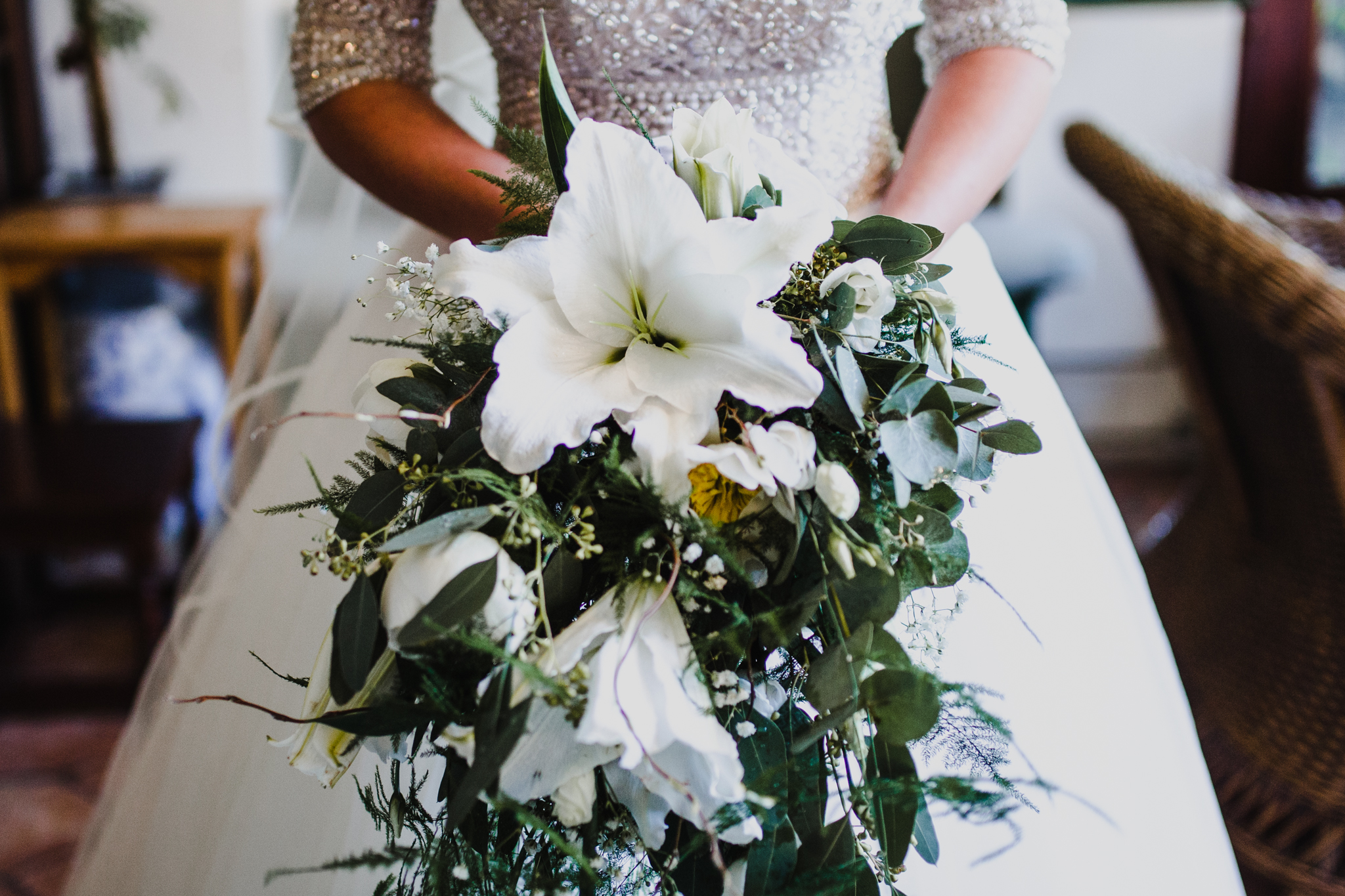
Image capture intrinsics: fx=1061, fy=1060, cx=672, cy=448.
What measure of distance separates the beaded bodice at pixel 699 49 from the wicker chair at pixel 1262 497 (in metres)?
0.58

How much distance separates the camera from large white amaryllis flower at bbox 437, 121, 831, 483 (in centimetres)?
43

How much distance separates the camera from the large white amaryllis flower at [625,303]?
43 cm

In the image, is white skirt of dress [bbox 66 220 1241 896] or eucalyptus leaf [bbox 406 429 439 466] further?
white skirt of dress [bbox 66 220 1241 896]

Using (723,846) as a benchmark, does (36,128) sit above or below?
below

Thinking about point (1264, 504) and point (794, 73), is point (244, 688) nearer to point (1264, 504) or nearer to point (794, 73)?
point (794, 73)

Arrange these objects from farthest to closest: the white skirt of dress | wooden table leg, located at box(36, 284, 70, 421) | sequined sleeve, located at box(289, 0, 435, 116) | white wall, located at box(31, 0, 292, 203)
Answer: white wall, located at box(31, 0, 292, 203)
wooden table leg, located at box(36, 284, 70, 421)
sequined sleeve, located at box(289, 0, 435, 116)
the white skirt of dress

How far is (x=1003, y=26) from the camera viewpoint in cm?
80

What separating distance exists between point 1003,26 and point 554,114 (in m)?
0.46

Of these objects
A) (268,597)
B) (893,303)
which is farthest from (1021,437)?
(268,597)

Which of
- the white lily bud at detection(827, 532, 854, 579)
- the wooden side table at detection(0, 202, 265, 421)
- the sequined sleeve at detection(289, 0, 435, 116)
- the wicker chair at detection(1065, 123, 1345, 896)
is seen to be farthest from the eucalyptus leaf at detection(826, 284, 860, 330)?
the wooden side table at detection(0, 202, 265, 421)

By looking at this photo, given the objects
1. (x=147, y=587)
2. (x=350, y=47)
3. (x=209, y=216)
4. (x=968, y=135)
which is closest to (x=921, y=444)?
(x=968, y=135)

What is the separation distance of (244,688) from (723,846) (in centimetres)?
50

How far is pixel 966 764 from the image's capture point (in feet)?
2.18

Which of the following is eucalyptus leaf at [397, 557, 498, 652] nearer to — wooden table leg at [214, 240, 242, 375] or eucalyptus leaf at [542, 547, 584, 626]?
eucalyptus leaf at [542, 547, 584, 626]
